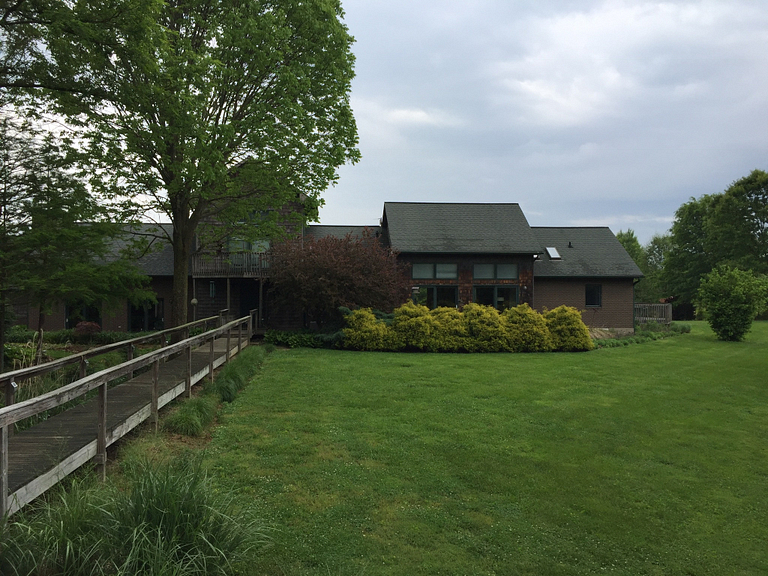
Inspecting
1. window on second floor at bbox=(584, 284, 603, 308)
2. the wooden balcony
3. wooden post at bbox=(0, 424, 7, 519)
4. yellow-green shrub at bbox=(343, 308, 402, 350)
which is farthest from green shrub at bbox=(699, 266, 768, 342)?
wooden post at bbox=(0, 424, 7, 519)

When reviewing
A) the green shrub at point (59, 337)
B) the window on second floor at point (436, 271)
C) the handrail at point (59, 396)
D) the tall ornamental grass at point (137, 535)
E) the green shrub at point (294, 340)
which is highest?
the window on second floor at point (436, 271)

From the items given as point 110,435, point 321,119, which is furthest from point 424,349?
point 110,435

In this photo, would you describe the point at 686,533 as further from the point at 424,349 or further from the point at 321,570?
the point at 424,349

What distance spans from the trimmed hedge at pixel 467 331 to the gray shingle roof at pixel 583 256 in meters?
8.41

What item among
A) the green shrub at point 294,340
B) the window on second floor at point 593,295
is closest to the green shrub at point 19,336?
the green shrub at point 294,340

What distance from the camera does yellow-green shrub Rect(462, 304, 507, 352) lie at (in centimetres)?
1775

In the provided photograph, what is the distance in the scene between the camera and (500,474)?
19.1 feet

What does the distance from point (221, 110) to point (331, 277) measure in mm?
6477

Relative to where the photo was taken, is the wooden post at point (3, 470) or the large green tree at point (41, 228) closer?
the wooden post at point (3, 470)

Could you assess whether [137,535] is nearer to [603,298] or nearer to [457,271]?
[457,271]

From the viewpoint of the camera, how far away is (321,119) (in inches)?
584

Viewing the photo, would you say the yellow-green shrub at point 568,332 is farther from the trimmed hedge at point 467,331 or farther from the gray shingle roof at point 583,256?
the gray shingle roof at point 583,256

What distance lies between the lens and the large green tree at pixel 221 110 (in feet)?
37.5

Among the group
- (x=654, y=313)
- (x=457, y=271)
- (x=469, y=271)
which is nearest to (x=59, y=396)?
(x=457, y=271)
